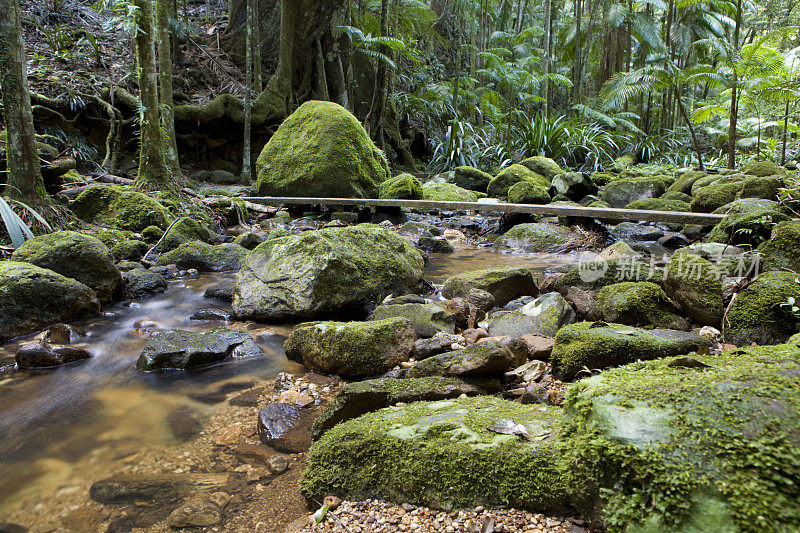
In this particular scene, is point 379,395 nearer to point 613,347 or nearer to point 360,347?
point 360,347

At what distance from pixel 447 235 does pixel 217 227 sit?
4166 mm

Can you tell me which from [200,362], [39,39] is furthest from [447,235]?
[39,39]

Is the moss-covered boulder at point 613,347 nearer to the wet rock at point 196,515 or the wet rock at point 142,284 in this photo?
the wet rock at point 196,515

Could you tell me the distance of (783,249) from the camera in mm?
3443

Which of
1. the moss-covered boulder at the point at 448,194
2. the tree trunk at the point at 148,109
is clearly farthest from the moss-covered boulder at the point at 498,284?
the moss-covered boulder at the point at 448,194

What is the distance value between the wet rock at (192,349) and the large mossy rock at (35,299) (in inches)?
46.7

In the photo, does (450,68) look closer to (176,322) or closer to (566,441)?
(176,322)

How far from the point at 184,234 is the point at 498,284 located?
5067mm

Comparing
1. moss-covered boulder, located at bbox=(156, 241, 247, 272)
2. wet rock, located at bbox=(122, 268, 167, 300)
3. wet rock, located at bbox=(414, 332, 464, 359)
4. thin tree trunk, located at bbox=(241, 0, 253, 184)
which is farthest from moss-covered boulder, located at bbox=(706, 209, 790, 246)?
thin tree trunk, located at bbox=(241, 0, 253, 184)

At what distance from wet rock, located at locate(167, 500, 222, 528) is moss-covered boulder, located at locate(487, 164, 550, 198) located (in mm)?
10019

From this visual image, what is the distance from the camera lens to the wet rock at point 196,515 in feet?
5.82

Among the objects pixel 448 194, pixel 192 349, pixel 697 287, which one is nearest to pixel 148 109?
pixel 192 349

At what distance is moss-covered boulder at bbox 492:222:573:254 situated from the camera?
24.9 ft

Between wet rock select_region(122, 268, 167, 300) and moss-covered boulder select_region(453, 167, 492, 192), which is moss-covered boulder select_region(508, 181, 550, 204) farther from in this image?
wet rock select_region(122, 268, 167, 300)
